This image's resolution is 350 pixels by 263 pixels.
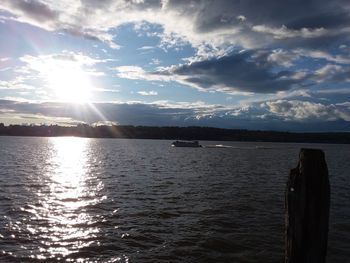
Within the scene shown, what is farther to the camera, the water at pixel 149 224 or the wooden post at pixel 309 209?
the water at pixel 149 224

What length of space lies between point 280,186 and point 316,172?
31338 mm

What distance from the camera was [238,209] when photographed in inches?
1017

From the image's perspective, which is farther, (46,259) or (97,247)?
(97,247)

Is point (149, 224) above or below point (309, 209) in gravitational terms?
below

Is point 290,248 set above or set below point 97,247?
above

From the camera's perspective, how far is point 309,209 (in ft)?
26.0

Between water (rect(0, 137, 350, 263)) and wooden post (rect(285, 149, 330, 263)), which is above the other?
wooden post (rect(285, 149, 330, 263))

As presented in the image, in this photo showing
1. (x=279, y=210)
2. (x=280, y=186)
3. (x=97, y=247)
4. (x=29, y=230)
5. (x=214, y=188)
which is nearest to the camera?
(x=97, y=247)

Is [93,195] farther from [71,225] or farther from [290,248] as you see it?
[290,248]

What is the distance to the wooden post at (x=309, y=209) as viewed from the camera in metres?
7.92

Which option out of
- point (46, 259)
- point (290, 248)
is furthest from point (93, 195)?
point (290, 248)

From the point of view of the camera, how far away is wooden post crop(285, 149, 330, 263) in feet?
26.0

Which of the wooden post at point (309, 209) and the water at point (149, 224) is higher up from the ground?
the wooden post at point (309, 209)

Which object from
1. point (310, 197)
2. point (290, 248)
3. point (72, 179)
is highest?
point (310, 197)
